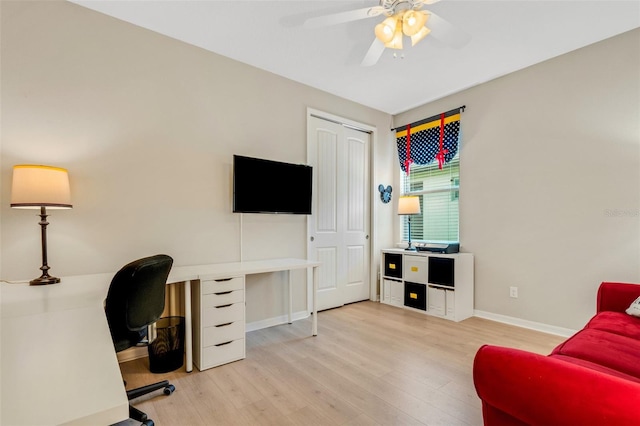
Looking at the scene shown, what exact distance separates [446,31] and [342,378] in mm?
2481

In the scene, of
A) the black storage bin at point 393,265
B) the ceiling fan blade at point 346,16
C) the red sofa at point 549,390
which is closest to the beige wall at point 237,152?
the black storage bin at point 393,265

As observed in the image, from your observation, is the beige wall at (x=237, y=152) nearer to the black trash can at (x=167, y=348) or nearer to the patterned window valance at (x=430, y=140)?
the patterned window valance at (x=430, y=140)

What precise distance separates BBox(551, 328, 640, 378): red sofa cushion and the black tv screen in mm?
2435

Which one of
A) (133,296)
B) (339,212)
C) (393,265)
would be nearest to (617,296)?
(393,265)

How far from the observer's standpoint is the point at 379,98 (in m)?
3.96

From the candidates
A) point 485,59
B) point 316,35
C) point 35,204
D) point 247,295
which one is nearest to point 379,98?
point 485,59

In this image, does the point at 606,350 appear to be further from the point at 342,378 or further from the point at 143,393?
the point at 143,393

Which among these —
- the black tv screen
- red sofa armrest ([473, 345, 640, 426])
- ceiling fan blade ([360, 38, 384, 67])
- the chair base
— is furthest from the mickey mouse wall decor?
red sofa armrest ([473, 345, 640, 426])

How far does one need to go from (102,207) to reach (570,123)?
4.23 meters

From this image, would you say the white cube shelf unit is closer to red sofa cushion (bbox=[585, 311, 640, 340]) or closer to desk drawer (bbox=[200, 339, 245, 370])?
red sofa cushion (bbox=[585, 311, 640, 340])

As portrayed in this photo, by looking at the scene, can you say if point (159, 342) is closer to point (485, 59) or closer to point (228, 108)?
point (228, 108)

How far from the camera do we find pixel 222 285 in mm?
2393

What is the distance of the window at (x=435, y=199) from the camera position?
387 cm

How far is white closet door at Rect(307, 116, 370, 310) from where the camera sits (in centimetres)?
371
